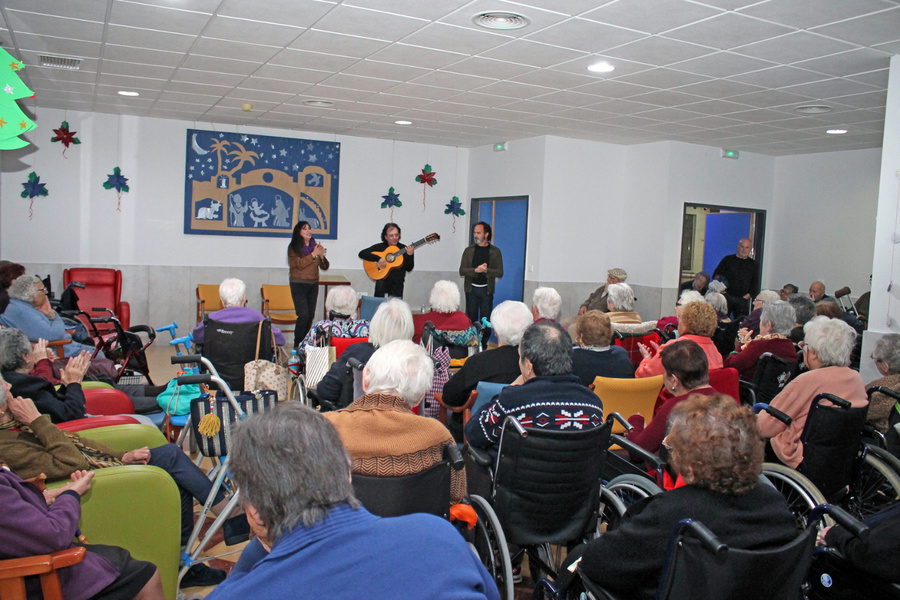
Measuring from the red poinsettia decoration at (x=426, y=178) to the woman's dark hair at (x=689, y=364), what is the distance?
7.74 metres

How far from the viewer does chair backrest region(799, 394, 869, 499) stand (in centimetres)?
297

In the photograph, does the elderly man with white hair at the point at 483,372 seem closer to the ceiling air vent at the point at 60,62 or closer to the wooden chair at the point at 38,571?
the wooden chair at the point at 38,571

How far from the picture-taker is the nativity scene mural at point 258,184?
8.94 meters

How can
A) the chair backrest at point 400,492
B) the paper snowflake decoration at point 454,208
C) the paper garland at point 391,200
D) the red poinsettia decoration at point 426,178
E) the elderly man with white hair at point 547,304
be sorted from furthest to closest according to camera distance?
1. the paper snowflake decoration at point 454,208
2. the red poinsettia decoration at point 426,178
3. the paper garland at point 391,200
4. the elderly man with white hair at point 547,304
5. the chair backrest at point 400,492

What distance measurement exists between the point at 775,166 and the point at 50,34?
932cm

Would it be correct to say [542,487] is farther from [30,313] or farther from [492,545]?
[30,313]

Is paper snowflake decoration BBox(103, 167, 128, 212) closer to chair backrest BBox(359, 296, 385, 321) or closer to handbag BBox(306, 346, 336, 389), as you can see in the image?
chair backrest BBox(359, 296, 385, 321)

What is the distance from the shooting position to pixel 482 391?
3064 millimetres

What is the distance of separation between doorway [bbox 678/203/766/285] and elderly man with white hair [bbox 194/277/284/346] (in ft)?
24.1

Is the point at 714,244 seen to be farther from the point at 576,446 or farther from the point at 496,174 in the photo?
the point at 576,446

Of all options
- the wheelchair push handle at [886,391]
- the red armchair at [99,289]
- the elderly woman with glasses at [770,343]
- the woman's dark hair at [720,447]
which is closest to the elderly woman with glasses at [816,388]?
the wheelchair push handle at [886,391]

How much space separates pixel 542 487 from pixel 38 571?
155 centimetres

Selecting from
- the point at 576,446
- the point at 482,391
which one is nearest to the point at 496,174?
the point at 482,391

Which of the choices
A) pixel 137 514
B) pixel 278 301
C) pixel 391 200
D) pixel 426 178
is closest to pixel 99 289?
pixel 278 301
